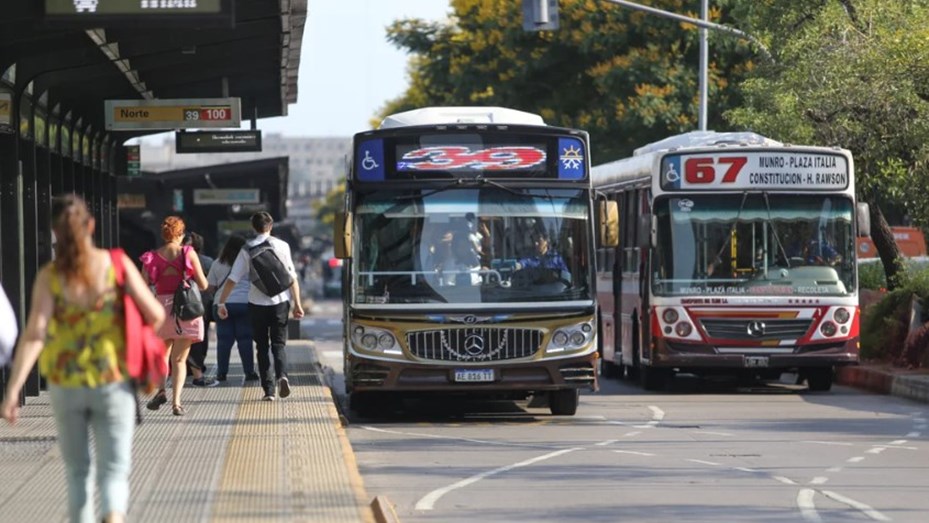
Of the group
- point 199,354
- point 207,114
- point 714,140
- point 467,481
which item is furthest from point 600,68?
point 467,481

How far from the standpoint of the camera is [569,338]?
18516 millimetres

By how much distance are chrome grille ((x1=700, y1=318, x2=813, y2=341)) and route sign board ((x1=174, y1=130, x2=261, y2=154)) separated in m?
7.84

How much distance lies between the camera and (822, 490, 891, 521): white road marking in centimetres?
1160

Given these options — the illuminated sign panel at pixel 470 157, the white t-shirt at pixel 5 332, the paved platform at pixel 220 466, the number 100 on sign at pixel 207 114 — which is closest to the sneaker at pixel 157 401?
the paved platform at pixel 220 466

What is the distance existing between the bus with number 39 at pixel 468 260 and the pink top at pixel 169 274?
159cm

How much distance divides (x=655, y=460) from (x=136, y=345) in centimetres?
727

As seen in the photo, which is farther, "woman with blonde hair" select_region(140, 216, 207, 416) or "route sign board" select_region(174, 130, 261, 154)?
"route sign board" select_region(174, 130, 261, 154)

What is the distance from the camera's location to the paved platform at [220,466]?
11.0 meters

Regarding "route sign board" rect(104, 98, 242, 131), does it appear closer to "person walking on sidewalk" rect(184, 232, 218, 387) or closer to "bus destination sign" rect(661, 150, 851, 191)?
"person walking on sidewalk" rect(184, 232, 218, 387)

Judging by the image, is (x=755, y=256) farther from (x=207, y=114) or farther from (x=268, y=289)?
(x=268, y=289)

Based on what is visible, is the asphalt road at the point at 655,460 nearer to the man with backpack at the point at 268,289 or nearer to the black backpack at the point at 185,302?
the man with backpack at the point at 268,289

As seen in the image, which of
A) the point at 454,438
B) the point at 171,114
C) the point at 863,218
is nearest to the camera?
the point at 454,438

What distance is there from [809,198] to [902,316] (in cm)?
399

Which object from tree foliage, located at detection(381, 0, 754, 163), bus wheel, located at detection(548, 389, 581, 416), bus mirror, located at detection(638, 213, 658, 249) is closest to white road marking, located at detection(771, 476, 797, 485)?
bus wheel, located at detection(548, 389, 581, 416)
